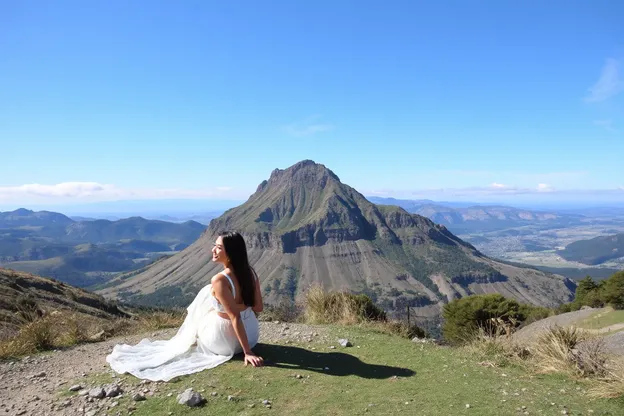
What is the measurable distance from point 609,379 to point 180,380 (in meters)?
7.12

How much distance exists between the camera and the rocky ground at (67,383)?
6152 mm

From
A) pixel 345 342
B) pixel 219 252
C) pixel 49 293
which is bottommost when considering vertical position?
pixel 49 293

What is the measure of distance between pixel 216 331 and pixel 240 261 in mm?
1414

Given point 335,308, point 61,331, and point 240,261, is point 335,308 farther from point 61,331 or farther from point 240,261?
point 61,331

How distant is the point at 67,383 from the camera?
718 centimetres

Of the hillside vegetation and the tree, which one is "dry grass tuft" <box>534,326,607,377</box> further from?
the tree

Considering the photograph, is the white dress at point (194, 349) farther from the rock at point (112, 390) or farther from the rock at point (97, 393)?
the rock at point (97, 393)

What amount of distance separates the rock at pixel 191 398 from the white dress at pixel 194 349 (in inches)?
39.7

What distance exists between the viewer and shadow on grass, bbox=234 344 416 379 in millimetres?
7484

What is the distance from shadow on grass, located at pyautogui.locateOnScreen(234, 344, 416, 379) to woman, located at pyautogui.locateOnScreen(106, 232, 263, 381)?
19.0 inches

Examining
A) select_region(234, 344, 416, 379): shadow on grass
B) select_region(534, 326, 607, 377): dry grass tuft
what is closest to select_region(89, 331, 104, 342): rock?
select_region(234, 344, 416, 379): shadow on grass

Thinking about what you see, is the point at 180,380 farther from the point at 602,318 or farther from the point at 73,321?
the point at 602,318

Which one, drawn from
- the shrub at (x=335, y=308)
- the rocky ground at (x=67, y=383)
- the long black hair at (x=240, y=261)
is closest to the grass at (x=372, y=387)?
the rocky ground at (x=67, y=383)

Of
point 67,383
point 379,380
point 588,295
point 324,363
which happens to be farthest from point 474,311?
point 67,383
